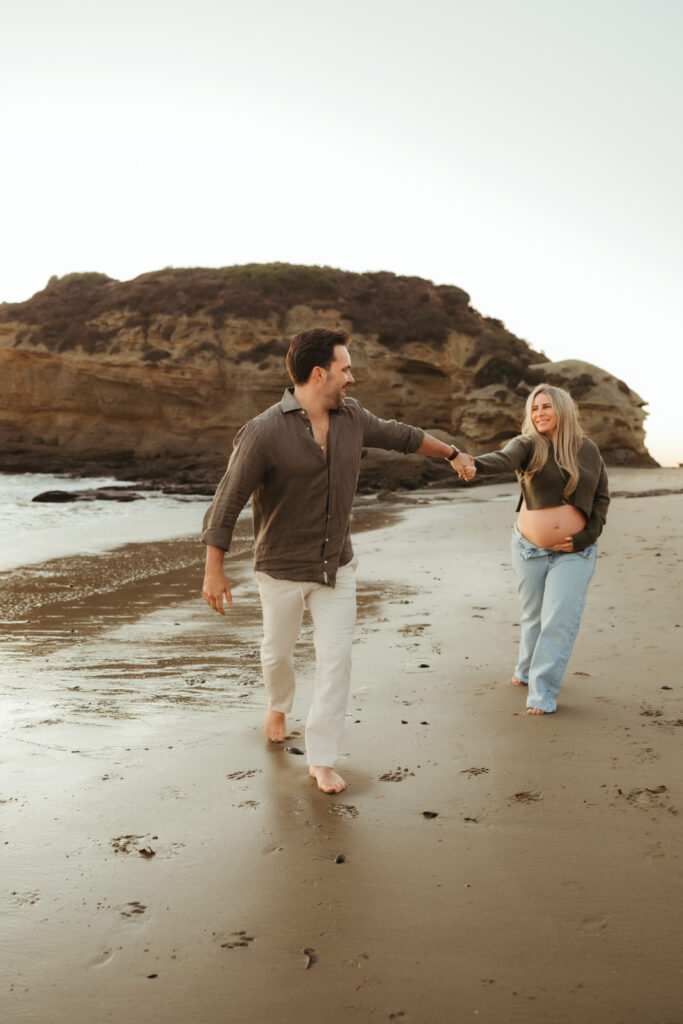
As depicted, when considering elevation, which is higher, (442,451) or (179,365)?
(179,365)

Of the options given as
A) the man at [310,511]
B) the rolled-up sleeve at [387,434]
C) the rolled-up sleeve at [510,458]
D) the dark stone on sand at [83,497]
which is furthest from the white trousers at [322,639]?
the dark stone on sand at [83,497]

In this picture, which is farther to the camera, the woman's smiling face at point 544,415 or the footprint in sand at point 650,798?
the woman's smiling face at point 544,415

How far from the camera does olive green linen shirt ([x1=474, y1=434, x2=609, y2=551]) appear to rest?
14.3ft

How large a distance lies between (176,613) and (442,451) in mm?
4068

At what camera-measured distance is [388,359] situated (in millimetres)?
36062

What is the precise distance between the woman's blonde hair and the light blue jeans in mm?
376

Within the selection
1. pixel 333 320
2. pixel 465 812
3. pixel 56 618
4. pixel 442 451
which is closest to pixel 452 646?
pixel 442 451

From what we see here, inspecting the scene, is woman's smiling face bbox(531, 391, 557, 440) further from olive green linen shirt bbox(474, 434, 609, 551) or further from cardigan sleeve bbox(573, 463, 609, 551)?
cardigan sleeve bbox(573, 463, 609, 551)

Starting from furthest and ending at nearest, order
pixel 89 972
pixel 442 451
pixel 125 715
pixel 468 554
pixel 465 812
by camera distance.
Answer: pixel 468 554, pixel 125 715, pixel 442 451, pixel 465 812, pixel 89 972

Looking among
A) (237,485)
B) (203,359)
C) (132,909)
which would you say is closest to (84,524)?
(237,485)

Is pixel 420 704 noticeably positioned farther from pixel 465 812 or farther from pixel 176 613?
pixel 176 613

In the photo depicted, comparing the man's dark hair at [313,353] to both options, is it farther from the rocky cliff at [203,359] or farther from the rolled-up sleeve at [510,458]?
the rocky cliff at [203,359]

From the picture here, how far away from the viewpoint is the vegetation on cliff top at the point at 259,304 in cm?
3712

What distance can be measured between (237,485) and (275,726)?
1278 millimetres
